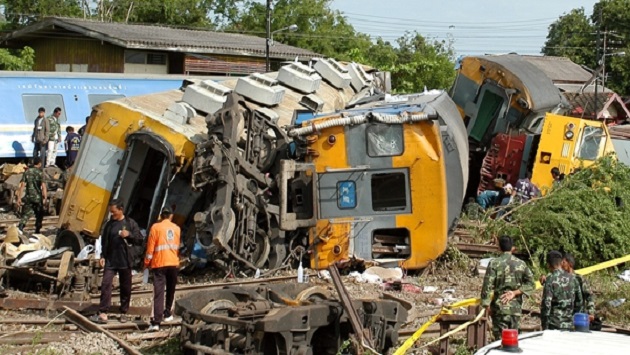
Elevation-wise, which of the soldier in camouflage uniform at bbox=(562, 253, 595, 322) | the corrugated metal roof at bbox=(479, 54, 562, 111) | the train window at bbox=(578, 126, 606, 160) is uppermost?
the corrugated metal roof at bbox=(479, 54, 562, 111)

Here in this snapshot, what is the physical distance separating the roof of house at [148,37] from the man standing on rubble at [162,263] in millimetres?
22755

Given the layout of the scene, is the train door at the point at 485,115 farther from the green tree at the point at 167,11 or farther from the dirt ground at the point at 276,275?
the green tree at the point at 167,11

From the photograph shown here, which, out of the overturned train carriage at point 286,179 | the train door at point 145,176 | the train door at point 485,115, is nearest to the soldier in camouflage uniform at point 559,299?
the overturned train carriage at point 286,179

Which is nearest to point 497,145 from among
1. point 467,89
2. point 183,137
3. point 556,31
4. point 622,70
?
point 467,89

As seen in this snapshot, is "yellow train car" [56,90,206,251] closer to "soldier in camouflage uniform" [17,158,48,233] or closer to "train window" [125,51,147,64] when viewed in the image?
"soldier in camouflage uniform" [17,158,48,233]

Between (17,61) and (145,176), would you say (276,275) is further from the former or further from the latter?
(17,61)

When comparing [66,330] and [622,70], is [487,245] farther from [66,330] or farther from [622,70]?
[622,70]

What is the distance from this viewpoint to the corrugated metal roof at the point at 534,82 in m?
19.5

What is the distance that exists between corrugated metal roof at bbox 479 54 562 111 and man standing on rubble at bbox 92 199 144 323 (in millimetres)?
10797

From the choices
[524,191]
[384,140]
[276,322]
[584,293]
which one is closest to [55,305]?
[276,322]

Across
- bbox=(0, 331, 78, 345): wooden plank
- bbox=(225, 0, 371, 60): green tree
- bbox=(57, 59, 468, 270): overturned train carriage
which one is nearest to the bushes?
bbox=(57, 59, 468, 270): overturned train carriage

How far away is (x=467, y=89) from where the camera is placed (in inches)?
814

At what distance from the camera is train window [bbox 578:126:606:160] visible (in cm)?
1802

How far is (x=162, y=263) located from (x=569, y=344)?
236 inches
